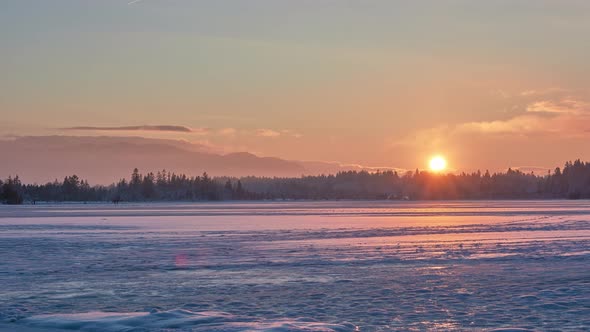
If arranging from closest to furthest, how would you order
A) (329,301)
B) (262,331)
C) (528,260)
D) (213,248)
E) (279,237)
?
(262,331) → (329,301) → (528,260) → (213,248) → (279,237)

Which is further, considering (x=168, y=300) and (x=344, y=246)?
(x=344, y=246)

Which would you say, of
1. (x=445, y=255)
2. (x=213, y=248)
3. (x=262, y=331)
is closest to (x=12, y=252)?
(x=213, y=248)

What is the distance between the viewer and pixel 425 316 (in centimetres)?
1448

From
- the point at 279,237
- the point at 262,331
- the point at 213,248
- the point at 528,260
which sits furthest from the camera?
the point at 279,237

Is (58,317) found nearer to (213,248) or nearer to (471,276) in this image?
(471,276)

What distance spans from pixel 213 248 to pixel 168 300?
44.2 ft

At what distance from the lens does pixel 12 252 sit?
91.6 ft

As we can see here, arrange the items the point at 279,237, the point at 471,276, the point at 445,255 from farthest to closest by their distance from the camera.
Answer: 1. the point at 279,237
2. the point at 445,255
3. the point at 471,276

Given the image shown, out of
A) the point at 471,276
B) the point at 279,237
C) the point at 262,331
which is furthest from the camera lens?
the point at 279,237

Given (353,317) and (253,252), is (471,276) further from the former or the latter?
(253,252)

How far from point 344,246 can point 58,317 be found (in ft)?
57.8

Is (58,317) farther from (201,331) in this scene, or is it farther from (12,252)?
(12,252)

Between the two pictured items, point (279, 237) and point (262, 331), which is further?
point (279, 237)

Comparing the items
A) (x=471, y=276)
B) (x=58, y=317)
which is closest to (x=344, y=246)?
(x=471, y=276)
